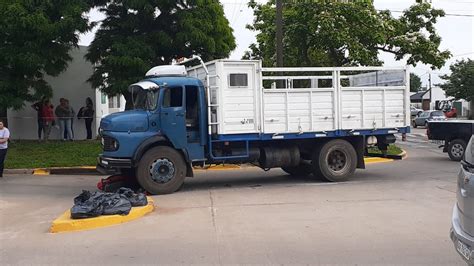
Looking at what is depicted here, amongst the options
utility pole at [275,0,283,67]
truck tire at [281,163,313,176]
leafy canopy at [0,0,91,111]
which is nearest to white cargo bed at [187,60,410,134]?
truck tire at [281,163,313,176]

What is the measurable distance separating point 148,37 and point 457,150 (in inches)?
423

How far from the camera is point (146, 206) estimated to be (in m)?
8.96

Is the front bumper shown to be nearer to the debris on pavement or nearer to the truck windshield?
the debris on pavement

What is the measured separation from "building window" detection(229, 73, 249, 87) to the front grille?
2.81 m

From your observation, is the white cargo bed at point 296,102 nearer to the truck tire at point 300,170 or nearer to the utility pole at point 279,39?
the truck tire at point 300,170

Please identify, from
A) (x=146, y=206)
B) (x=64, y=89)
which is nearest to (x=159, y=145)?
(x=146, y=206)

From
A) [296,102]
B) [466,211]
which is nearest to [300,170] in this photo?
[296,102]

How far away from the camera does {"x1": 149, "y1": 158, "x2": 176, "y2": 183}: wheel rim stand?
11281 millimetres

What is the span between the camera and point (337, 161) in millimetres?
13008

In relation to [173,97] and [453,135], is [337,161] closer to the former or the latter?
[173,97]

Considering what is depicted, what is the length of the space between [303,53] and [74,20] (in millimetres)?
11133

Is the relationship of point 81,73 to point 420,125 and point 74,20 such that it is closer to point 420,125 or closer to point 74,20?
point 74,20

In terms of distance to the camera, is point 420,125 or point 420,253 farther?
point 420,125

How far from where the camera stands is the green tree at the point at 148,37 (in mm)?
17266
